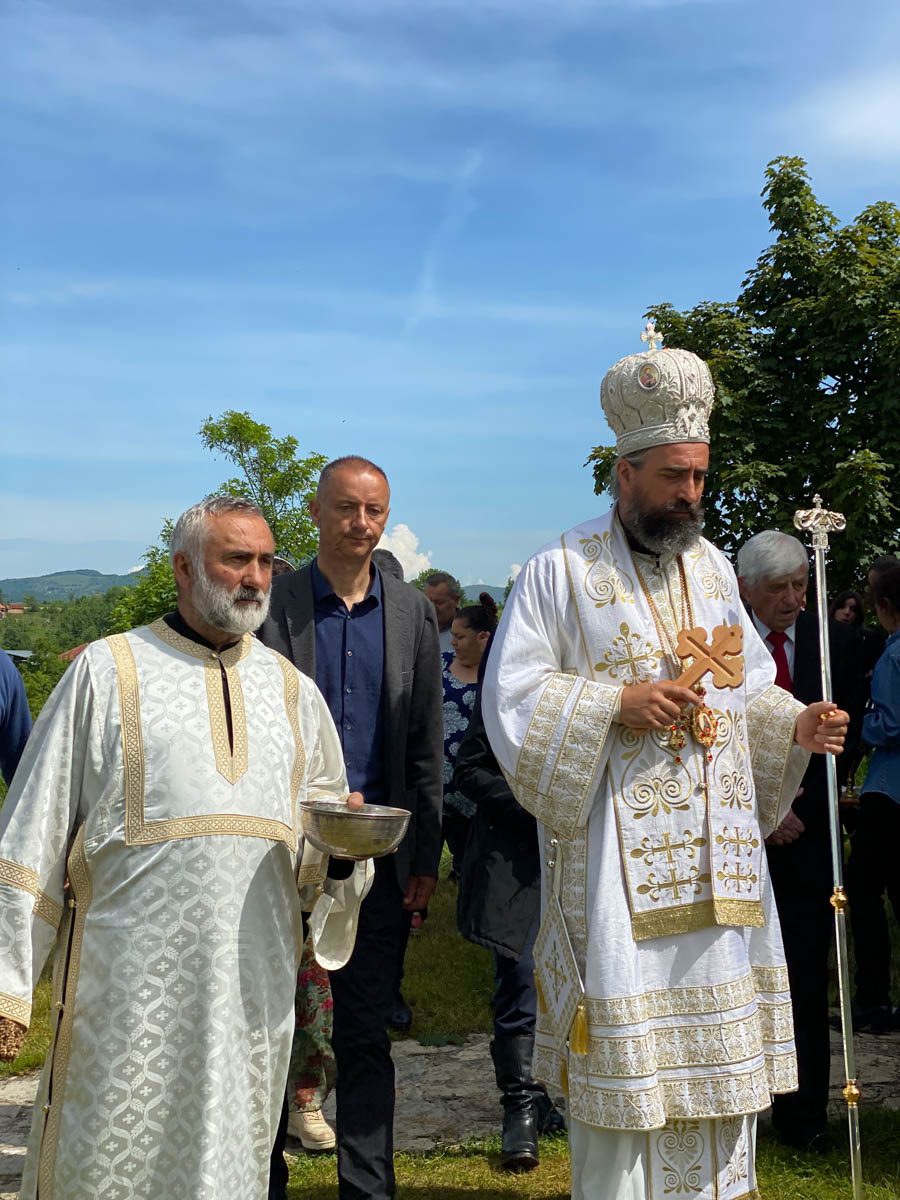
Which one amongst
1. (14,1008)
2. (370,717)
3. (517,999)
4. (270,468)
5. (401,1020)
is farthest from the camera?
(270,468)

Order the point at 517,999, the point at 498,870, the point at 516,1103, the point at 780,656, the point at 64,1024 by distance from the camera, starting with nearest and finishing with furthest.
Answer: the point at 64,1024, the point at 498,870, the point at 516,1103, the point at 517,999, the point at 780,656

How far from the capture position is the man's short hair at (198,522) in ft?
12.6

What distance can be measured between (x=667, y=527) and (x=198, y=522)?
1463 mm

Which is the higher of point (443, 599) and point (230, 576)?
point (443, 599)

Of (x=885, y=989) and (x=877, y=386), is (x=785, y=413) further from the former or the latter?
(x=885, y=989)

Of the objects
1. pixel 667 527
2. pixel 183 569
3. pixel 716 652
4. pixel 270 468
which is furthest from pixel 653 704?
pixel 270 468

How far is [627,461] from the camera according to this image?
4211 millimetres

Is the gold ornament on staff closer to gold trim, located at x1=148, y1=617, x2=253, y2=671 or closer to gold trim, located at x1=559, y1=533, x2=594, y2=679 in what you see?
gold trim, located at x1=559, y1=533, x2=594, y2=679

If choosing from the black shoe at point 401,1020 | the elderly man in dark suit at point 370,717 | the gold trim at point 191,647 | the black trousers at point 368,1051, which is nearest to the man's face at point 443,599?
the black shoe at point 401,1020

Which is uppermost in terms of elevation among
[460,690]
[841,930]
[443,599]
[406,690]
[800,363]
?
[800,363]

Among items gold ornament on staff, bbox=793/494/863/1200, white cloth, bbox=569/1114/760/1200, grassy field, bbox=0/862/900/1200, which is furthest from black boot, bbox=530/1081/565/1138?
white cloth, bbox=569/1114/760/1200

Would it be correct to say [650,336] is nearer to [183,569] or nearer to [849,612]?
[183,569]

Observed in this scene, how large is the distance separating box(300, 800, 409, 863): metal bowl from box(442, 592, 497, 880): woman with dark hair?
2.80 meters

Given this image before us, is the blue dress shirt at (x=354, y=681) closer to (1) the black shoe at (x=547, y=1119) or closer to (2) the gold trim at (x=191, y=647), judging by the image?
(2) the gold trim at (x=191, y=647)
